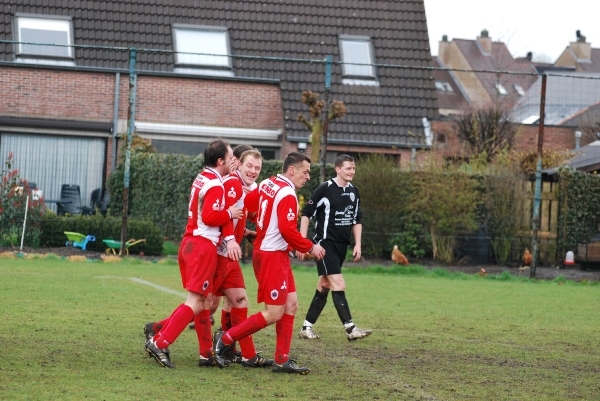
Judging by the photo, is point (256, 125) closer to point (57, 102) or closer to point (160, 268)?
point (57, 102)

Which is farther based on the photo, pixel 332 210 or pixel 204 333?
pixel 332 210

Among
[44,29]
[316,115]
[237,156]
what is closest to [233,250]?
[237,156]

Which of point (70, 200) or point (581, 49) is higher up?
point (581, 49)

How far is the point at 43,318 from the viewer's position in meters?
9.98

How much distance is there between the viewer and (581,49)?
271 feet

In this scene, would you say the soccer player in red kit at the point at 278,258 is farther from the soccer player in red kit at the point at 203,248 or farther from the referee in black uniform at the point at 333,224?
the referee in black uniform at the point at 333,224

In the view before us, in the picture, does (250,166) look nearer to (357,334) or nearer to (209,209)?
(209,209)

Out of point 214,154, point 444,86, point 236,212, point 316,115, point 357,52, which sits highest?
point 444,86

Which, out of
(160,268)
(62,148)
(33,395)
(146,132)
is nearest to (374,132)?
(146,132)

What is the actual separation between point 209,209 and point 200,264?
446mm

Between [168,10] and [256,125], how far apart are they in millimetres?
4221

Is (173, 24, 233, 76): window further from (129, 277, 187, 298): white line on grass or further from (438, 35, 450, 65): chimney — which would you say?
(438, 35, 450, 65): chimney

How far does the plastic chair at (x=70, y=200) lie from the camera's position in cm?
2227

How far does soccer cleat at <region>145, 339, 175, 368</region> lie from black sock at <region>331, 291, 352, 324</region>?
8.53 feet
